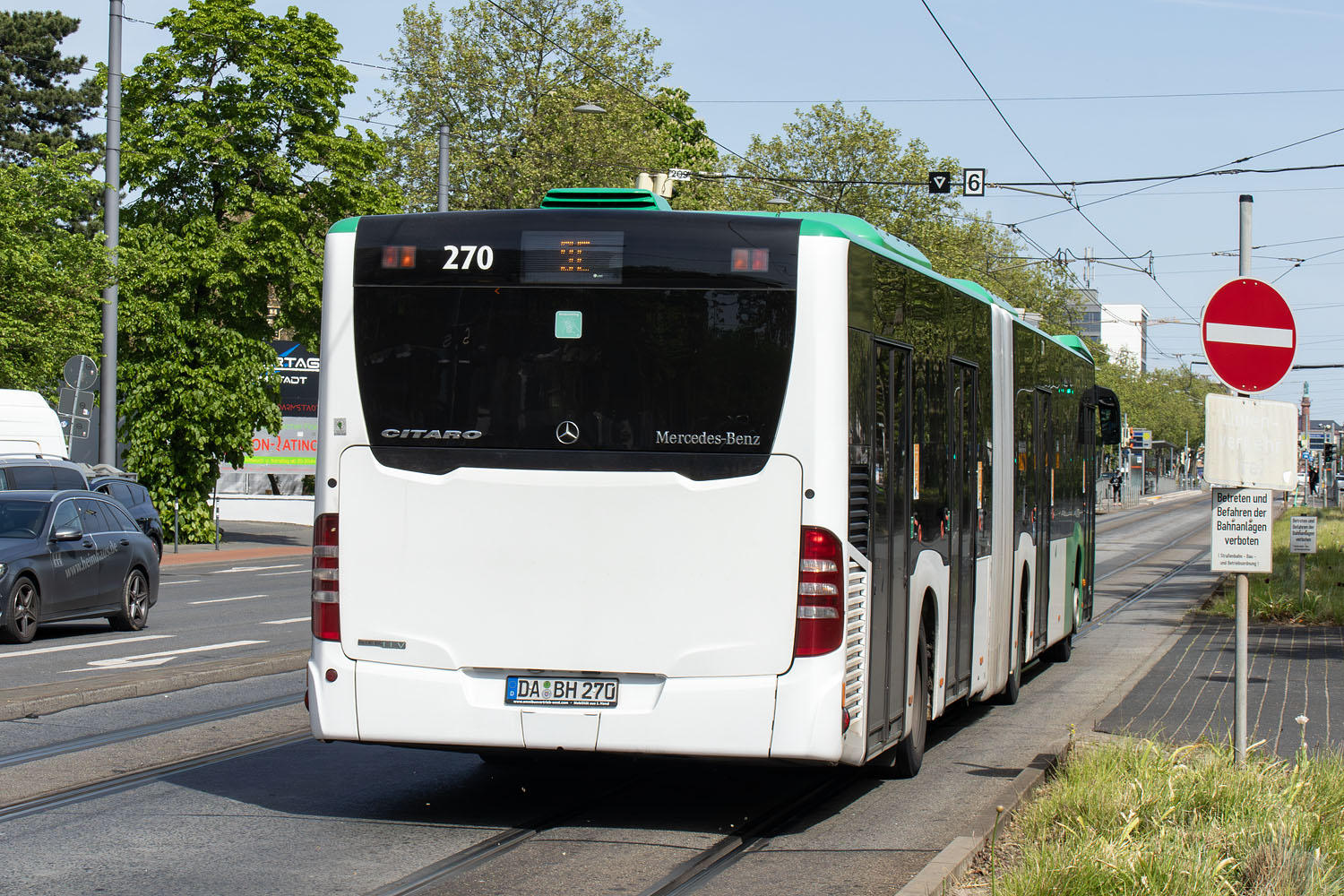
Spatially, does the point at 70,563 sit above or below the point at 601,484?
below

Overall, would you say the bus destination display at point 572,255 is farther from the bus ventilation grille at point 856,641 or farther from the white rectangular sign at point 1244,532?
the white rectangular sign at point 1244,532

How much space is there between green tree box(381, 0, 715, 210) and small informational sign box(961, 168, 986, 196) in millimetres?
23446

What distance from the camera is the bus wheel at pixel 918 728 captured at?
30.3 ft

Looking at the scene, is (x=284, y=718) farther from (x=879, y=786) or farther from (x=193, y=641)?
(x=193, y=641)

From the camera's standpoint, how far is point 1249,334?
8.61 meters

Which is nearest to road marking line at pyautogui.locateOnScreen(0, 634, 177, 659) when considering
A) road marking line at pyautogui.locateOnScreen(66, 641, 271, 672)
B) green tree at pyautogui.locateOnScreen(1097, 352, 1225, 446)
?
road marking line at pyautogui.locateOnScreen(66, 641, 271, 672)

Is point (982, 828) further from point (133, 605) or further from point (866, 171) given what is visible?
point (866, 171)

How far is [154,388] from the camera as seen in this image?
3556 centimetres

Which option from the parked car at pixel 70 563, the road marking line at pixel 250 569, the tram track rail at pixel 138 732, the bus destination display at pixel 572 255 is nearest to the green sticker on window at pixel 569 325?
the bus destination display at pixel 572 255

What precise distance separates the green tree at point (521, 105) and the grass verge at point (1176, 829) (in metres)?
46.8

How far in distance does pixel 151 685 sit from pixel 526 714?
585 centimetres

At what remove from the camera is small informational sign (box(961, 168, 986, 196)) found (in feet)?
102

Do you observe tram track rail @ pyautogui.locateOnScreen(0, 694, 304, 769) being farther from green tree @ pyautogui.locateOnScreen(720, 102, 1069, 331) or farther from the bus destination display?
green tree @ pyautogui.locateOnScreen(720, 102, 1069, 331)

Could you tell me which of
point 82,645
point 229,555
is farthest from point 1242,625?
point 229,555
